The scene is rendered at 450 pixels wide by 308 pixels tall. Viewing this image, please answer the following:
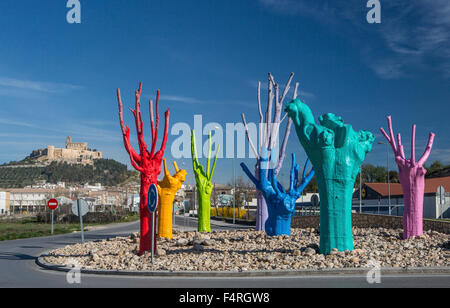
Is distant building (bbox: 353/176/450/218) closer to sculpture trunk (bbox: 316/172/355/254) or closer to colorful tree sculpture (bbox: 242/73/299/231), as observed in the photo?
colorful tree sculpture (bbox: 242/73/299/231)

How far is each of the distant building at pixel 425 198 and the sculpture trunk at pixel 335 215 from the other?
15.9 meters

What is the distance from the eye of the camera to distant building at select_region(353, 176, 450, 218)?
3650 cm

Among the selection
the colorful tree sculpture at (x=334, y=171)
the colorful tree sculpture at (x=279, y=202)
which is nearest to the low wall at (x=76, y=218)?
the colorful tree sculpture at (x=279, y=202)

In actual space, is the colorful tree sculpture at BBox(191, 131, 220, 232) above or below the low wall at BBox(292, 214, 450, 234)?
above

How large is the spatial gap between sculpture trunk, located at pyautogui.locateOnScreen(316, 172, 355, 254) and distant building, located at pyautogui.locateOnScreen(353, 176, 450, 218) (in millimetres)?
15930

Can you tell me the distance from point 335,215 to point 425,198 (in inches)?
1172

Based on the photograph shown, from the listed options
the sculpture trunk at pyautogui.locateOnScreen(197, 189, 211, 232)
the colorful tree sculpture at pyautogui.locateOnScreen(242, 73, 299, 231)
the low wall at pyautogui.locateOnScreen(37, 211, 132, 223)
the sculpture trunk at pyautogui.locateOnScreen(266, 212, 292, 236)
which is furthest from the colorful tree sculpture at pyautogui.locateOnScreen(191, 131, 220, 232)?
the low wall at pyautogui.locateOnScreen(37, 211, 132, 223)

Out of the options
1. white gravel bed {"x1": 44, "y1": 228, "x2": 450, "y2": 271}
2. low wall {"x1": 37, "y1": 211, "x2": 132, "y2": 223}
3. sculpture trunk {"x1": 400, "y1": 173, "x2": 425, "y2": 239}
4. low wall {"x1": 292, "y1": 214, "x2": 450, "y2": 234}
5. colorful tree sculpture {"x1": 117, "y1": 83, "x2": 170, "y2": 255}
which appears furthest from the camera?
low wall {"x1": 37, "y1": 211, "x2": 132, "y2": 223}

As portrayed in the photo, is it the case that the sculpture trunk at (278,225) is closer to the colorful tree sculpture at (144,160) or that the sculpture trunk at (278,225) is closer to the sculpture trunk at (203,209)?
the sculpture trunk at (203,209)

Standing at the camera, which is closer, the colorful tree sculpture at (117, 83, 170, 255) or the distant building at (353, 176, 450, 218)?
the colorful tree sculpture at (117, 83, 170, 255)

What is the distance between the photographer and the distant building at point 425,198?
120 feet

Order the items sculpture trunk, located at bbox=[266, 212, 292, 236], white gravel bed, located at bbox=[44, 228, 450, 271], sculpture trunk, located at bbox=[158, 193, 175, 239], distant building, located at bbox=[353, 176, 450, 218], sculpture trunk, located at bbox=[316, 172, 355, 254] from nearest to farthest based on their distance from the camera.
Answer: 1. white gravel bed, located at bbox=[44, 228, 450, 271]
2. sculpture trunk, located at bbox=[316, 172, 355, 254]
3. sculpture trunk, located at bbox=[266, 212, 292, 236]
4. sculpture trunk, located at bbox=[158, 193, 175, 239]
5. distant building, located at bbox=[353, 176, 450, 218]

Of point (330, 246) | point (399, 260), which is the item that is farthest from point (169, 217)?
point (399, 260)
